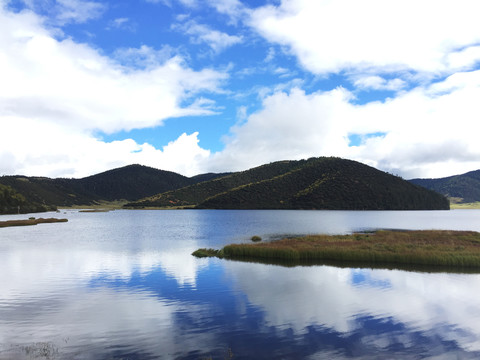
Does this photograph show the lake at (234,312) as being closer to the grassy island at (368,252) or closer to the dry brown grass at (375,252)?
the grassy island at (368,252)

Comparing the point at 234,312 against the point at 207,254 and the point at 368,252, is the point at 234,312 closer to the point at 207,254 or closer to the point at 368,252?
the point at 207,254

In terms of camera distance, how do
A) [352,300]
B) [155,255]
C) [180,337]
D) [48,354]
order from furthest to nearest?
[155,255], [352,300], [180,337], [48,354]

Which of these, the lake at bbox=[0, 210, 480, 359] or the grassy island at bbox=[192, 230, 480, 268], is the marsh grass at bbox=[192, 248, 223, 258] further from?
the lake at bbox=[0, 210, 480, 359]

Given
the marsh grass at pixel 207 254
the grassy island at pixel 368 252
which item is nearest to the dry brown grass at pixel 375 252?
the grassy island at pixel 368 252

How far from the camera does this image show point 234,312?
85.8 ft

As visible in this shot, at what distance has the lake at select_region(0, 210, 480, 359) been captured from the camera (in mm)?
19250

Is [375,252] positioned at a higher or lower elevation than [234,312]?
higher

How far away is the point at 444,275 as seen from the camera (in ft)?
131

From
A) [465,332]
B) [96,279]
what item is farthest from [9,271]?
[465,332]

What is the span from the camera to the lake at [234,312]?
19.2 m

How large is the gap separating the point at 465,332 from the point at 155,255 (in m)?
43.9

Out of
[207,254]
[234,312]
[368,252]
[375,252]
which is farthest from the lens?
[207,254]

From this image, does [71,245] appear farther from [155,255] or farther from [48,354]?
[48,354]

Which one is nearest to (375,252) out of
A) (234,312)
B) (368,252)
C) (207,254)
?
(368,252)
